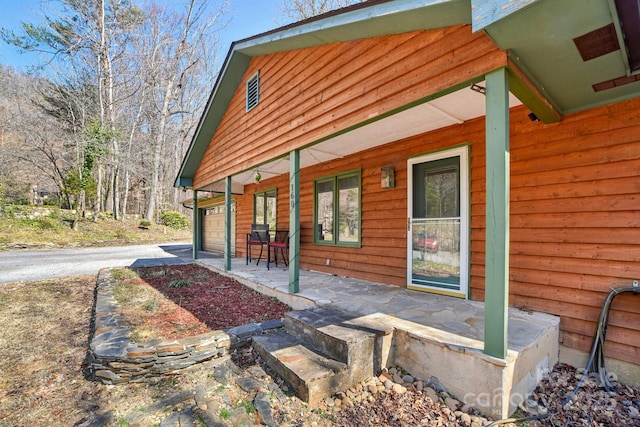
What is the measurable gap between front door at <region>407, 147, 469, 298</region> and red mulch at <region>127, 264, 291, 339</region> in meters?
1.97

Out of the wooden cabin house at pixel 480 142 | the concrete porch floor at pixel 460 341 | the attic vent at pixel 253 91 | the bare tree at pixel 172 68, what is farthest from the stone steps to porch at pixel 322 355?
the bare tree at pixel 172 68

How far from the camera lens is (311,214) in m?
5.97

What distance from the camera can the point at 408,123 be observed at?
139 inches

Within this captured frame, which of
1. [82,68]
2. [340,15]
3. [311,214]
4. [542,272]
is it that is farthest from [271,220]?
[82,68]

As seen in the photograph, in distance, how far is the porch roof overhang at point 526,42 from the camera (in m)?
1.63

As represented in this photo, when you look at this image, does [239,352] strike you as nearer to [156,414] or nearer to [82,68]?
[156,414]

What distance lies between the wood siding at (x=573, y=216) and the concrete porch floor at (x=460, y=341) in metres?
0.25

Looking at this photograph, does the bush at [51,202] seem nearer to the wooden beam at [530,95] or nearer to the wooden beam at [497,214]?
the wooden beam at [497,214]

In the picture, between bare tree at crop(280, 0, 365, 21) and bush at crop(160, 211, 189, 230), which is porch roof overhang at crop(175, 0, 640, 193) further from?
bush at crop(160, 211, 189, 230)

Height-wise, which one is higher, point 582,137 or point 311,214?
point 582,137

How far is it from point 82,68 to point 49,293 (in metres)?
14.5

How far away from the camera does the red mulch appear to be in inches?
136

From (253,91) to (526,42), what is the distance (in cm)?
449

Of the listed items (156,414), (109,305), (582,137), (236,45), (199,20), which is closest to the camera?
(156,414)
